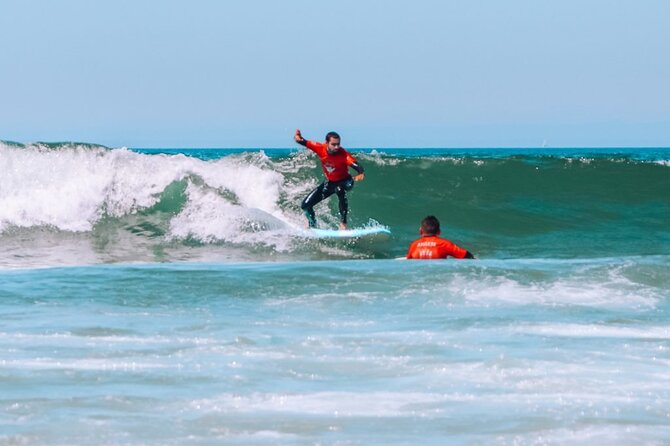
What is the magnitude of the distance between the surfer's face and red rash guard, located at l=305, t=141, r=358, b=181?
8 centimetres

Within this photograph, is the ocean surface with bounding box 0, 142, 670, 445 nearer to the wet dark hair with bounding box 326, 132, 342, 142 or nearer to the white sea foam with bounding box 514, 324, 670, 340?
the white sea foam with bounding box 514, 324, 670, 340

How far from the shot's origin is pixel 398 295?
7824 millimetres

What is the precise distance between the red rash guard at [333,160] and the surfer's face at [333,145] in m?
0.08

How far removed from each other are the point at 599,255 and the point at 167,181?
778 centimetres

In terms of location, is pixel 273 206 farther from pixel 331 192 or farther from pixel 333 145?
pixel 333 145

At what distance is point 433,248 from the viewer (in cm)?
986

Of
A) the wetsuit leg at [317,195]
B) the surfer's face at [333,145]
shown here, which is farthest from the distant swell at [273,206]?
the surfer's face at [333,145]

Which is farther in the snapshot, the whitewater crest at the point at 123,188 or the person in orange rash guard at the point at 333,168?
the whitewater crest at the point at 123,188

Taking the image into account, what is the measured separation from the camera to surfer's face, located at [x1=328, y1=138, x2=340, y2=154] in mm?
14438

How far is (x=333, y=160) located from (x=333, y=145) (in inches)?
13.5

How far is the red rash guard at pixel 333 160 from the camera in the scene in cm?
1450

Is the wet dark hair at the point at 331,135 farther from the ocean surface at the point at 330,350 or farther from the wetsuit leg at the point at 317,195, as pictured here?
the ocean surface at the point at 330,350

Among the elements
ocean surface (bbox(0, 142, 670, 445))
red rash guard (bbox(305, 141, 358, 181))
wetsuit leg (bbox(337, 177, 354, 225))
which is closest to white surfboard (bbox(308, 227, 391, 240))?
ocean surface (bbox(0, 142, 670, 445))

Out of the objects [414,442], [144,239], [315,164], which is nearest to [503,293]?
[414,442]
